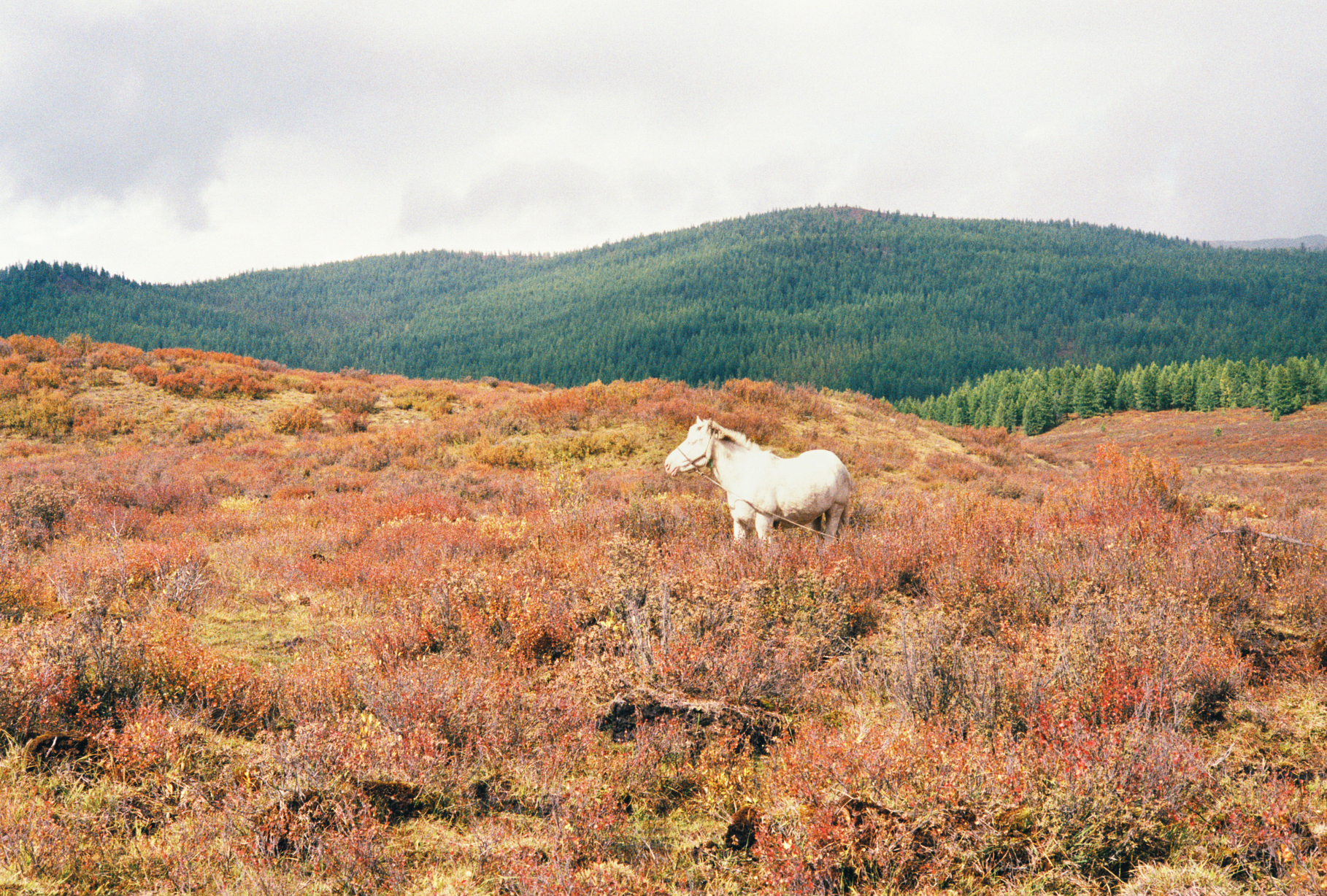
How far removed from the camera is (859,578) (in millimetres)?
5914

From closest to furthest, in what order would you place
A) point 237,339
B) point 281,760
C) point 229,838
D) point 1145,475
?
1. point 229,838
2. point 281,760
3. point 1145,475
4. point 237,339

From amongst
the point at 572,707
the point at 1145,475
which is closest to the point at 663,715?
the point at 572,707

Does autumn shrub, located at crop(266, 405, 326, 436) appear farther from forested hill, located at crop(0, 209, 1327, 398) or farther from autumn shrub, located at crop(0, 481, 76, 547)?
forested hill, located at crop(0, 209, 1327, 398)

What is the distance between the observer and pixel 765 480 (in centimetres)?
727

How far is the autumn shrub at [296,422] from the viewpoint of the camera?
837 inches

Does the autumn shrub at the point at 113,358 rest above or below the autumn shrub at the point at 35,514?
above

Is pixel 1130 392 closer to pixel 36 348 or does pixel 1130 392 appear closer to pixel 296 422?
pixel 296 422

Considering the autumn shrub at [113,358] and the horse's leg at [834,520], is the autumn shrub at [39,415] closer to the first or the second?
the autumn shrub at [113,358]

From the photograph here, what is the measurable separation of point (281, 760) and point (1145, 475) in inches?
435

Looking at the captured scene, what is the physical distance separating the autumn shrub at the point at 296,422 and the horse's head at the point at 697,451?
1792 centimetres

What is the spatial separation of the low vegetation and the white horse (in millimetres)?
355

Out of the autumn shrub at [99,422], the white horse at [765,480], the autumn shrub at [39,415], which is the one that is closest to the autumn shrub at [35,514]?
the white horse at [765,480]

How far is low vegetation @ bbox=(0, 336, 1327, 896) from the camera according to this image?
282cm

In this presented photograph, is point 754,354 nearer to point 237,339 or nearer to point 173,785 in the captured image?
point 237,339
